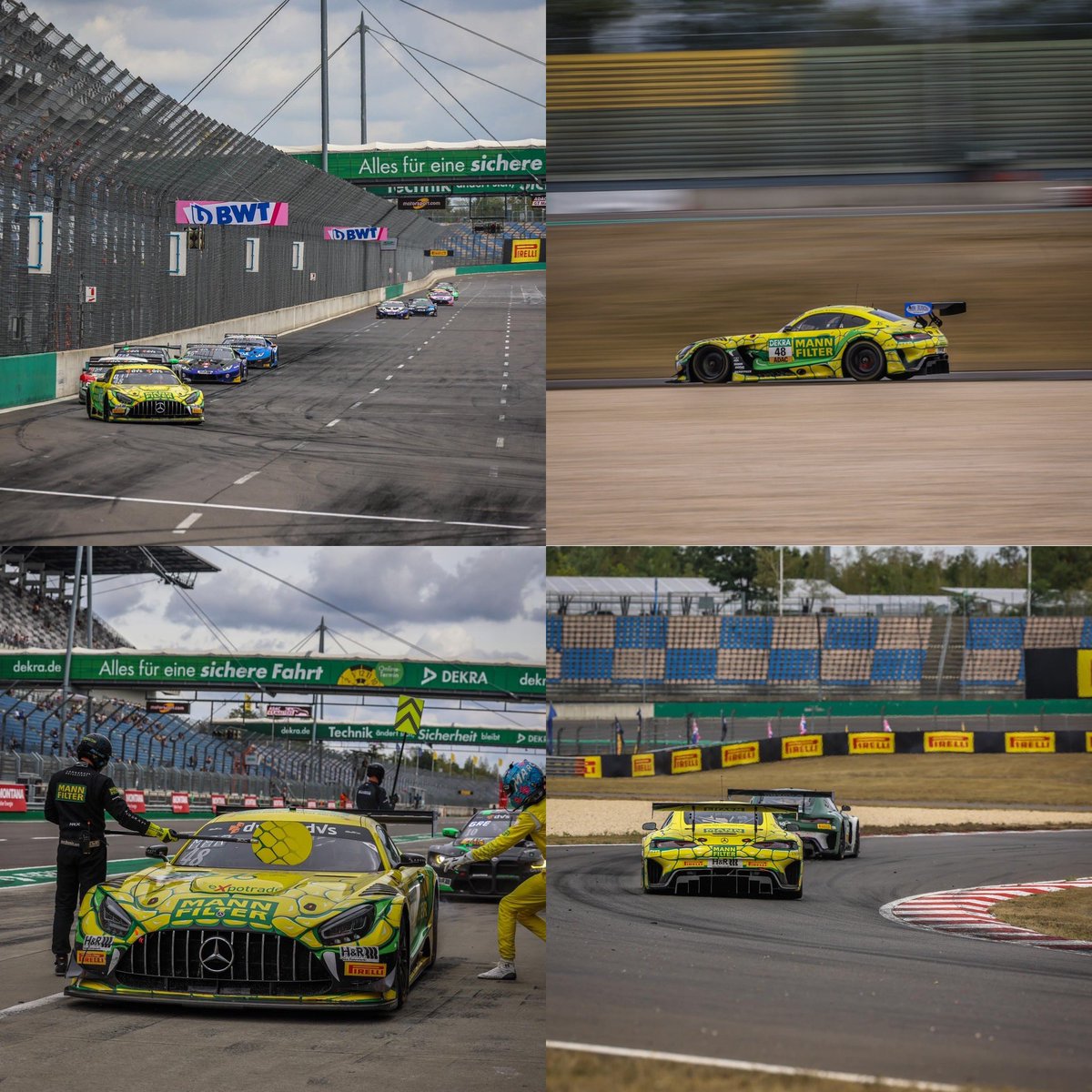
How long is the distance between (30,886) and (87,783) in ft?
18.9

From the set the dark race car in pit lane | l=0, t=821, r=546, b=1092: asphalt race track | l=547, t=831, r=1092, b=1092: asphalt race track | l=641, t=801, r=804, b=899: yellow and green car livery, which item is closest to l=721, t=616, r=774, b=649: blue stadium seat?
l=547, t=831, r=1092, b=1092: asphalt race track

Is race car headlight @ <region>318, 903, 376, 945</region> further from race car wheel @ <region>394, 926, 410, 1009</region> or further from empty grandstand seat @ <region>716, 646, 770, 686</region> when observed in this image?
empty grandstand seat @ <region>716, 646, 770, 686</region>

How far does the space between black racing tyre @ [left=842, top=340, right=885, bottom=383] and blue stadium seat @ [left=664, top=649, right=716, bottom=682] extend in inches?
43.4

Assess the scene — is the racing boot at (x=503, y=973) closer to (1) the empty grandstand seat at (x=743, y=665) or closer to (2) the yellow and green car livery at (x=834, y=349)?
(1) the empty grandstand seat at (x=743, y=665)

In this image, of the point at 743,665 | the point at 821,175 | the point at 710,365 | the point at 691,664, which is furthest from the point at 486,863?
the point at 821,175

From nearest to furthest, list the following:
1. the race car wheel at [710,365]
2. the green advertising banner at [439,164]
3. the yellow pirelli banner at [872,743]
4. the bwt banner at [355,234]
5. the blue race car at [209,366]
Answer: the race car wheel at [710,365]
the green advertising banner at [439,164]
the blue race car at [209,366]
the yellow pirelli banner at [872,743]
the bwt banner at [355,234]

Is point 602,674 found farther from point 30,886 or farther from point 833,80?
point 30,886

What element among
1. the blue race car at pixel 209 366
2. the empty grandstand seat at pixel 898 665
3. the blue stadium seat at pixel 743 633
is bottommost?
the empty grandstand seat at pixel 898 665

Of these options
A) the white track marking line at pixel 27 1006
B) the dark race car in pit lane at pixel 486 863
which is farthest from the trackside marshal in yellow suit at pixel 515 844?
the dark race car in pit lane at pixel 486 863

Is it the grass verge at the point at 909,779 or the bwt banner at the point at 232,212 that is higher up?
the bwt banner at the point at 232,212

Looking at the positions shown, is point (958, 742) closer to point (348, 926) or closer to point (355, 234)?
point (348, 926)

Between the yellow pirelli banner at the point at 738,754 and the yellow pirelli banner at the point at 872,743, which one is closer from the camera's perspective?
the yellow pirelli banner at the point at 738,754

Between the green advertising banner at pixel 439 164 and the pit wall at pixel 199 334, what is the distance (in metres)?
0.54

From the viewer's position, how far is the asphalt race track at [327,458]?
21.4 feet
